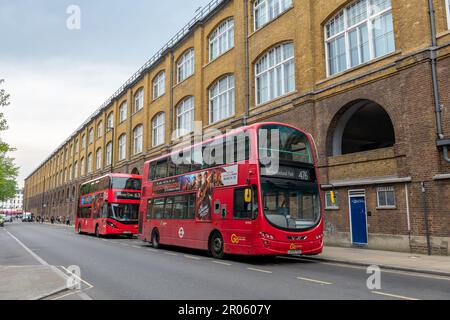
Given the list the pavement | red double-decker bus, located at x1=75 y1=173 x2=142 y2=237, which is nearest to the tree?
red double-decker bus, located at x1=75 y1=173 x2=142 y2=237

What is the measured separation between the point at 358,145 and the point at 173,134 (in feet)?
47.4

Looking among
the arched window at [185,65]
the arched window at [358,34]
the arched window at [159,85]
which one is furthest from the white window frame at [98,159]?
the arched window at [358,34]

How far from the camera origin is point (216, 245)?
1314 centimetres

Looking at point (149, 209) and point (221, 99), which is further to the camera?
point (221, 99)

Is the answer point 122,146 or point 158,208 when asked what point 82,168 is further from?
point 158,208

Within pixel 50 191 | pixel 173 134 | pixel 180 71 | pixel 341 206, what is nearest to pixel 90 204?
pixel 173 134

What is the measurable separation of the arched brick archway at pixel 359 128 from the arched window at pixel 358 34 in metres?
2.06

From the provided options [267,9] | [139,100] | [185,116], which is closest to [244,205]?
[267,9]

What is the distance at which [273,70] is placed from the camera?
22.1 m

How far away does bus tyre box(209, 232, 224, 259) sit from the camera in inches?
506

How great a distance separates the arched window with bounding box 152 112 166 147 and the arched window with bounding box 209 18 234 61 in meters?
8.97

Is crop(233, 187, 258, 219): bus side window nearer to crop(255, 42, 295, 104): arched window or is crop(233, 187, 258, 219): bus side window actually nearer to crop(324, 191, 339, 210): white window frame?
crop(324, 191, 339, 210): white window frame

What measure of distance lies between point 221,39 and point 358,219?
16.8 meters

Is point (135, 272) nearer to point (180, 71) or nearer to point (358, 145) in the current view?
point (358, 145)
